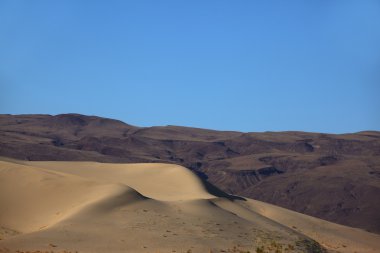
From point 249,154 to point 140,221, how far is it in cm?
9255

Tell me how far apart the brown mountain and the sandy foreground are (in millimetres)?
31787

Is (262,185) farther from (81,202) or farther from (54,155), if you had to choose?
(81,202)

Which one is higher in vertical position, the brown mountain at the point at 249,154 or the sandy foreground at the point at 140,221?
the brown mountain at the point at 249,154

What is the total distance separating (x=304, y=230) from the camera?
142ft

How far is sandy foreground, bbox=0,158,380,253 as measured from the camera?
28.5 meters

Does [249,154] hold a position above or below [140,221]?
above

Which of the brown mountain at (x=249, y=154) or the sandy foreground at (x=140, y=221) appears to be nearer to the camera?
the sandy foreground at (x=140, y=221)

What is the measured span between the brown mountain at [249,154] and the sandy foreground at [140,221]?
31.8 meters

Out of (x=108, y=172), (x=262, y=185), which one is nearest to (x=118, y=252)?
(x=108, y=172)

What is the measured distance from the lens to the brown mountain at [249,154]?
284 feet

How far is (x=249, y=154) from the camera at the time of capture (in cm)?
12381

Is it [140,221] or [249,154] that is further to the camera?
[249,154]

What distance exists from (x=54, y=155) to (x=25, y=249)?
78.0m

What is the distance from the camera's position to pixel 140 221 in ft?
106
